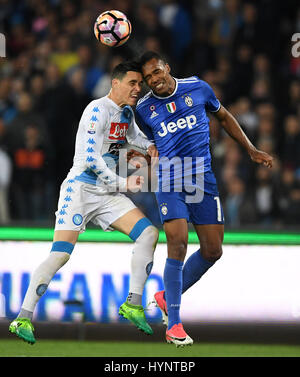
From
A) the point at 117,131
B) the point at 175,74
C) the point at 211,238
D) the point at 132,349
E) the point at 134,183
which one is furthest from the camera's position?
the point at 175,74

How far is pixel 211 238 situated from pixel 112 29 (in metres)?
1.80

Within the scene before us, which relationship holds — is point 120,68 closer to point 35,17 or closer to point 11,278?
point 11,278

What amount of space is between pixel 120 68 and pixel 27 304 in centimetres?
193

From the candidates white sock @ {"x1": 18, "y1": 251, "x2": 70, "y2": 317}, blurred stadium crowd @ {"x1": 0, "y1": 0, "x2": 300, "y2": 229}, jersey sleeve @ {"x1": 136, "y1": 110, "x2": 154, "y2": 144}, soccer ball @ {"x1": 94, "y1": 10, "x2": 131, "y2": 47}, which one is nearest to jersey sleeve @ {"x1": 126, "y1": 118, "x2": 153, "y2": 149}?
jersey sleeve @ {"x1": 136, "y1": 110, "x2": 154, "y2": 144}

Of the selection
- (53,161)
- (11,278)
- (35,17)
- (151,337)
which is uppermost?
(35,17)

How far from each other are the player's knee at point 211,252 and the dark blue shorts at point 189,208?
0.65 ft

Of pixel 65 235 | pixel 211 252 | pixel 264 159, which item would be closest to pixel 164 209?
pixel 211 252

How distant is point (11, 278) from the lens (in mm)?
8078

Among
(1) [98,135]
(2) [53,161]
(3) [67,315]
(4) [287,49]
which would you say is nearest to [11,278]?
(3) [67,315]

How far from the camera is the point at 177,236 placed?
22.1 feet

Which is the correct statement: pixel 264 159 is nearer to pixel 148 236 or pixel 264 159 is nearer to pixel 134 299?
pixel 148 236

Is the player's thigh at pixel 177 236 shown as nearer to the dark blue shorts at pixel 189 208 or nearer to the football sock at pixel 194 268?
the dark blue shorts at pixel 189 208

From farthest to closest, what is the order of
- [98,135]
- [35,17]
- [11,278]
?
[35,17]
[11,278]
[98,135]

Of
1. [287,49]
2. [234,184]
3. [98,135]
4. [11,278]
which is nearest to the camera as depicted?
[98,135]
